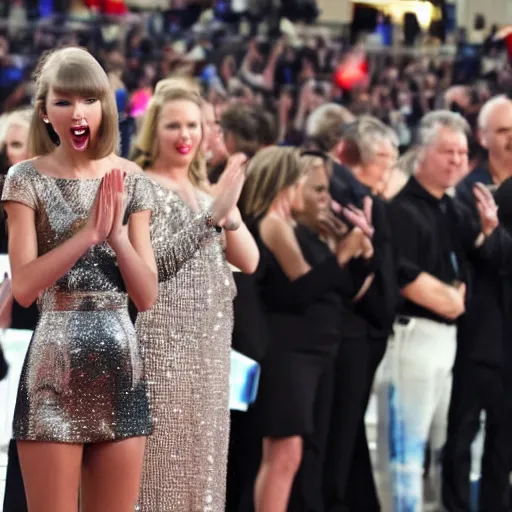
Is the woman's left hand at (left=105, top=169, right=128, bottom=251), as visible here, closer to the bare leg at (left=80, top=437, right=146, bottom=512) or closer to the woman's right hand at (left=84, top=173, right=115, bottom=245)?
the woman's right hand at (left=84, top=173, right=115, bottom=245)

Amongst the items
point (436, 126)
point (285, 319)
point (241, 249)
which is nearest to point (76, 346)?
point (241, 249)

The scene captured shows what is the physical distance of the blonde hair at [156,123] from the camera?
4.12m

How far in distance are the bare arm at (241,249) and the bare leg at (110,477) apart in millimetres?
1088

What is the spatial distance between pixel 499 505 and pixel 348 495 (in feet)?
1.96

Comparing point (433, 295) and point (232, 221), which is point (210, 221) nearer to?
point (232, 221)

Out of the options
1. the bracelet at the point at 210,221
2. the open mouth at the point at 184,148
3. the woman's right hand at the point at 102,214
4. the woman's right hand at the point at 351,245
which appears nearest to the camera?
the woman's right hand at the point at 102,214

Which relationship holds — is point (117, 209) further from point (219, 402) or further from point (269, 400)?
point (269, 400)

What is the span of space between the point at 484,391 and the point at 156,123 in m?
1.94

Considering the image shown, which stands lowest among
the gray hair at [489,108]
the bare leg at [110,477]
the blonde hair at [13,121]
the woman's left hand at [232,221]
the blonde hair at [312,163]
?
the bare leg at [110,477]

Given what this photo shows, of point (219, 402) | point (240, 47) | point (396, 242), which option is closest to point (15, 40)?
point (240, 47)

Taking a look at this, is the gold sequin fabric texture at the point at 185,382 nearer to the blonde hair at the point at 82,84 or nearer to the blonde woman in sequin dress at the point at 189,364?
the blonde woman in sequin dress at the point at 189,364

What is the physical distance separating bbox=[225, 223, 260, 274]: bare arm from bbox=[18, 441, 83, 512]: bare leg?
45.5 inches

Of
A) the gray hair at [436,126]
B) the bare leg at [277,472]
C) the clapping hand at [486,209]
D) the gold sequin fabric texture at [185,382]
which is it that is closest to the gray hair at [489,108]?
the gray hair at [436,126]

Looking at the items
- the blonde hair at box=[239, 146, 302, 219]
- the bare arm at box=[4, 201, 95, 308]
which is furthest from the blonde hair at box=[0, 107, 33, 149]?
the bare arm at box=[4, 201, 95, 308]
